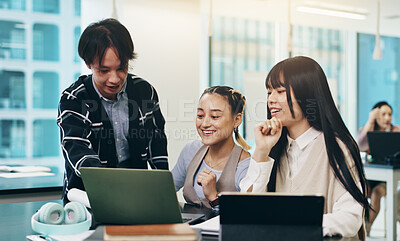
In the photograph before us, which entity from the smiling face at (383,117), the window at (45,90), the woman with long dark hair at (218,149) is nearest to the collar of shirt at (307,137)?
the woman with long dark hair at (218,149)

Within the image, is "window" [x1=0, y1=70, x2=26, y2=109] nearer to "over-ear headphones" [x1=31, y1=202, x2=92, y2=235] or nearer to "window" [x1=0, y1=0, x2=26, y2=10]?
"window" [x1=0, y1=0, x2=26, y2=10]

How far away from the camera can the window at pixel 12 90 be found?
182 inches

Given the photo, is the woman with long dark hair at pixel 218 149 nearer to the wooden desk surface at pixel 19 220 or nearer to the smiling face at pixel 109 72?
the wooden desk surface at pixel 19 220

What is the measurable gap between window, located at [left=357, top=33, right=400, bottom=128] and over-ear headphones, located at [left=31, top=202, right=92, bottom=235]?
605cm

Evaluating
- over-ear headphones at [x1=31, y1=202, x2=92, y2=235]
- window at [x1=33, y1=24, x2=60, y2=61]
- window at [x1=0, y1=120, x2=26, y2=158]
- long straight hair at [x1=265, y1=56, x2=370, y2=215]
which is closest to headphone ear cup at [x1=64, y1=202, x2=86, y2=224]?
over-ear headphones at [x1=31, y1=202, x2=92, y2=235]

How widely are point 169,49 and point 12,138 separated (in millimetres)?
1827

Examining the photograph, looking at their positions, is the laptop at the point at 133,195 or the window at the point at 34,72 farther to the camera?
the window at the point at 34,72

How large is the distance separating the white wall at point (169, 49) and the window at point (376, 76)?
Result: 3.18 m

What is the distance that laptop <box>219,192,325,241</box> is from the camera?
100 cm

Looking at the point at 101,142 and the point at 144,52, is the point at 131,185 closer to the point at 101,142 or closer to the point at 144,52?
the point at 101,142

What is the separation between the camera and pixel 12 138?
184 inches

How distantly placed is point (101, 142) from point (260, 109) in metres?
3.83

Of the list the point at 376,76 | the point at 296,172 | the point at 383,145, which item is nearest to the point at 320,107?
the point at 296,172

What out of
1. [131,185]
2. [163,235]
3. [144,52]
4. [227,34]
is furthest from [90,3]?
[163,235]
